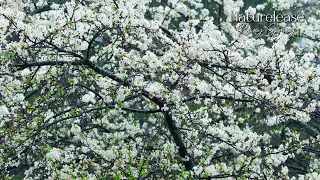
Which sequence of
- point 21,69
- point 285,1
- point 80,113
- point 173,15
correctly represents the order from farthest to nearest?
point 285,1, point 173,15, point 80,113, point 21,69

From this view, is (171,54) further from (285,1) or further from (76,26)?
(285,1)

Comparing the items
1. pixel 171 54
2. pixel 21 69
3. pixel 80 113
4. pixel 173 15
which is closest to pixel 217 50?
pixel 171 54

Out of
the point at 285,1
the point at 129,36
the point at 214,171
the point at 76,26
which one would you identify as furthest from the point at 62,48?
the point at 285,1

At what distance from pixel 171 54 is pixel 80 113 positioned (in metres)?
1.40

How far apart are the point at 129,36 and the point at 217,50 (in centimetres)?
119

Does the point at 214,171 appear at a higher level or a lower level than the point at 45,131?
lower

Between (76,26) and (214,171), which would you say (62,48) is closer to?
(76,26)

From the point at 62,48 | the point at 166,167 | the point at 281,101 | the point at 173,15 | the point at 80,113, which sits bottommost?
the point at 166,167

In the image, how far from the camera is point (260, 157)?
559 centimetres

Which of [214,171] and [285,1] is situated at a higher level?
[285,1]

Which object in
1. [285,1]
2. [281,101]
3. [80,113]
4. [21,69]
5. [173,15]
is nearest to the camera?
[281,101]

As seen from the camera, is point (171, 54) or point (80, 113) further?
point (80, 113)

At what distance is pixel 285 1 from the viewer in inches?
356

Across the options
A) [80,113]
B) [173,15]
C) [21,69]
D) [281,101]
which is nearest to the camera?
[281,101]
